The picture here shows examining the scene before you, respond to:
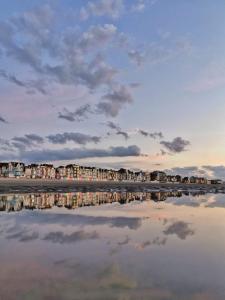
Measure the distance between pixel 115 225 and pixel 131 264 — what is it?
10101 millimetres

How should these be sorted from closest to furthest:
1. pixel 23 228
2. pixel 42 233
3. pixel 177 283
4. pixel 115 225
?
pixel 177 283, pixel 42 233, pixel 23 228, pixel 115 225

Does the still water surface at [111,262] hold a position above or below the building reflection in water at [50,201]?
below

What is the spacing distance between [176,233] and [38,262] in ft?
27.3

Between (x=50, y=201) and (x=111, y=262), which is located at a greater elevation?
(x=50, y=201)

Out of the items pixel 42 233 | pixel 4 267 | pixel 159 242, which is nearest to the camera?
pixel 4 267

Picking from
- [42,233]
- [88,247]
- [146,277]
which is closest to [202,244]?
[88,247]

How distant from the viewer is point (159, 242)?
15312 mm

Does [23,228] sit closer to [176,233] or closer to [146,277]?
[176,233]

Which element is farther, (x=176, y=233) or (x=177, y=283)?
(x=176, y=233)

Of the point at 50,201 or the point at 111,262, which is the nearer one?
the point at 111,262

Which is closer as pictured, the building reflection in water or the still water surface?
the still water surface

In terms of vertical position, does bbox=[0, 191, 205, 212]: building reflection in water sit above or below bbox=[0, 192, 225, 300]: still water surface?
above

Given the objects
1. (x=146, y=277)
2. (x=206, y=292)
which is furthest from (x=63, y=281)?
(x=206, y=292)

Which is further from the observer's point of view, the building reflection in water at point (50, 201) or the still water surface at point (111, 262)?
the building reflection in water at point (50, 201)
